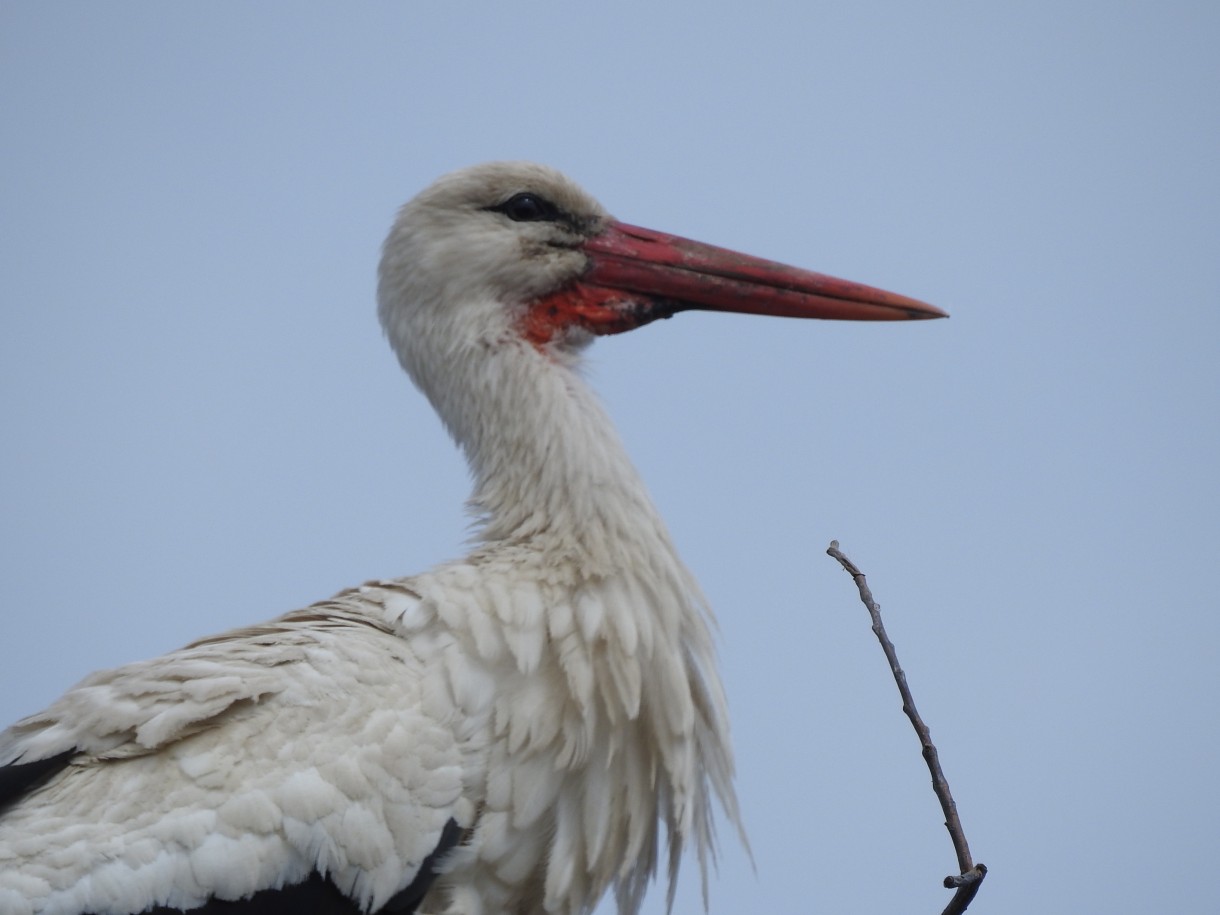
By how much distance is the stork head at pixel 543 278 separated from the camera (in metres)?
3.74

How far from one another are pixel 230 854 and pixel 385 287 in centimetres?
139

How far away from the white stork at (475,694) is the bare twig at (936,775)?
0.62m

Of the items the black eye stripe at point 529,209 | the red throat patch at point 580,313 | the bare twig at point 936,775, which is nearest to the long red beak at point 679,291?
the red throat patch at point 580,313

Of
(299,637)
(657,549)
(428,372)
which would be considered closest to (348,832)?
(299,637)

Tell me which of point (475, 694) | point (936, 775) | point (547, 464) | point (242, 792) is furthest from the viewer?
point (547, 464)

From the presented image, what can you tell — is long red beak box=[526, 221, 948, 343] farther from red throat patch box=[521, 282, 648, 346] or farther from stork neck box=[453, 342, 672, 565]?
stork neck box=[453, 342, 672, 565]

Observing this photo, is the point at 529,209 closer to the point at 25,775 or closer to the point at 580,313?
the point at 580,313

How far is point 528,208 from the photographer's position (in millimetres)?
3854

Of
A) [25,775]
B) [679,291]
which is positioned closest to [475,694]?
[25,775]

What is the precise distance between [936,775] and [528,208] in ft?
5.73

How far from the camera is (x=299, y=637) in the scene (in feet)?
10.6

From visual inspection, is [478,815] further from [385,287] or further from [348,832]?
[385,287]

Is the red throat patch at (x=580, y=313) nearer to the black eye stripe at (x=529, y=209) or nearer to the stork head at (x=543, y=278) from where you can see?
the stork head at (x=543, y=278)

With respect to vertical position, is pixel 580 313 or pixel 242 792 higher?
pixel 580 313
